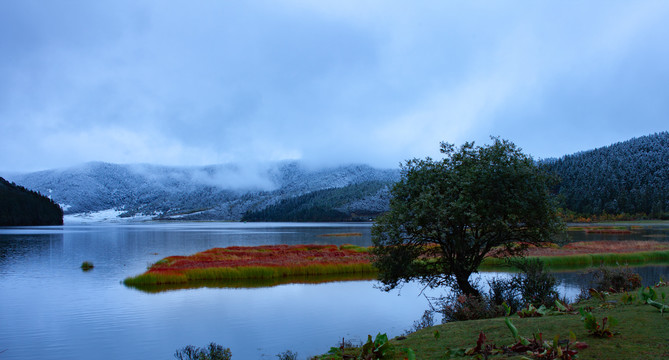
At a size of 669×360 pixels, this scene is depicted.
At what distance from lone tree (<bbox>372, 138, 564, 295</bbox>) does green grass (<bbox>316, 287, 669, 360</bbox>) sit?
23.9ft

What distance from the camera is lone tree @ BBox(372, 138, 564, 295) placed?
23.0 meters

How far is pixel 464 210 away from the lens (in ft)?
75.8

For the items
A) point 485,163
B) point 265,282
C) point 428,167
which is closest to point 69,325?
point 265,282

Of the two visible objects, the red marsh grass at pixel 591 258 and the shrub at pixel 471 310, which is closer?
the shrub at pixel 471 310

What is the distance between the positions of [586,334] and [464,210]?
11.9 metres

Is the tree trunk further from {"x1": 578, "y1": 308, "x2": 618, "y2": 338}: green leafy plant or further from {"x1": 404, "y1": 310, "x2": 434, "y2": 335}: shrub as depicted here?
{"x1": 578, "y1": 308, "x2": 618, "y2": 338}: green leafy plant

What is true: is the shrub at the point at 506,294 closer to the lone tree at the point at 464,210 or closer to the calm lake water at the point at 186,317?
the lone tree at the point at 464,210

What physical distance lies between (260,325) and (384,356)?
16.5m

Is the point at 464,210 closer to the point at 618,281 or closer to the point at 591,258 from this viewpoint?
the point at 618,281

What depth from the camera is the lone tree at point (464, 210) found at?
23031 mm

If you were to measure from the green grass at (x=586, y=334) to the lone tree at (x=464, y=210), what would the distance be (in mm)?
7296

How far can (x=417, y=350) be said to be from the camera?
42.5 ft

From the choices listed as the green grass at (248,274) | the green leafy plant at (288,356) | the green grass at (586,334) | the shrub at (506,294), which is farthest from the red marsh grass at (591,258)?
the green grass at (586,334)

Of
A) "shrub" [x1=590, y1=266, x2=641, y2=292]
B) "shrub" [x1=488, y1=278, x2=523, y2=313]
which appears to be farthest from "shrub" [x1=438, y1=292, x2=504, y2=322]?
"shrub" [x1=590, y1=266, x2=641, y2=292]
